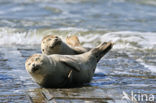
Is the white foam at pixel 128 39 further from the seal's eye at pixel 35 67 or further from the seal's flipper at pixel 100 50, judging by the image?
the seal's eye at pixel 35 67

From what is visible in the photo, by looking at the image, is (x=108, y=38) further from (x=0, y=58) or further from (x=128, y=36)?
(x=0, y=58)

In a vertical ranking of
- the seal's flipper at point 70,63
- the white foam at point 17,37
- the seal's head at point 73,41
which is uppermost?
the seal's flipper at point 70,63

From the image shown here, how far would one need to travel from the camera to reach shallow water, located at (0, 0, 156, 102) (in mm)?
7441

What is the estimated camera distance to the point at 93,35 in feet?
46.2

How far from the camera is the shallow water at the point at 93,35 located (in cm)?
744

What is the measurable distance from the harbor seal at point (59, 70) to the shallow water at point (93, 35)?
0.84 ft

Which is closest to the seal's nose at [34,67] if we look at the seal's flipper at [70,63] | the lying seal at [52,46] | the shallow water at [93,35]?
the shallow water at [93,35]

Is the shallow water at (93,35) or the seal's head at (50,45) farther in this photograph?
the seal's head at (50,45)

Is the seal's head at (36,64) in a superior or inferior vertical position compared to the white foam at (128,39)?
superior

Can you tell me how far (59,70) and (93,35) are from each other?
7277 mm

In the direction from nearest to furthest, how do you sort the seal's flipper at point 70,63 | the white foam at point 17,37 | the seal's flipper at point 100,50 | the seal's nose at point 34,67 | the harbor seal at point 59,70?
the seal's nose at point 34,67 → the harbor seal at point 59,70 → the seal's flipper at point 70,63 → the seal's flipper at point 100,50 → the white foam at point 17,37

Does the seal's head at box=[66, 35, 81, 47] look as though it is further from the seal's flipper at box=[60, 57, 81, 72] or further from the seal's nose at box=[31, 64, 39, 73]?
the seal's nose at box=[31, 64, 39, 73]

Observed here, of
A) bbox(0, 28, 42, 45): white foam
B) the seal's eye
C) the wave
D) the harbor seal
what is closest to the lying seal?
the harbor seal

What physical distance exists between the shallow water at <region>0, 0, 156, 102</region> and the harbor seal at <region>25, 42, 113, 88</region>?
0.84ft
